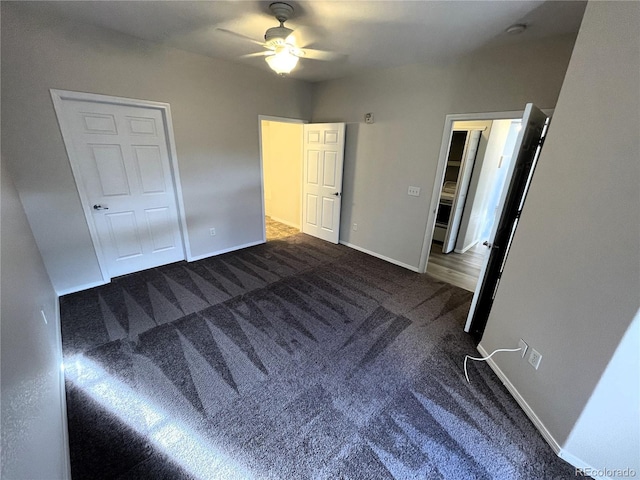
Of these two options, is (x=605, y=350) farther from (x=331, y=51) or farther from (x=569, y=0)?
(x=331, y=51)

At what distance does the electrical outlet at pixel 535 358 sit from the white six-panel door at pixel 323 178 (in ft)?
10.1

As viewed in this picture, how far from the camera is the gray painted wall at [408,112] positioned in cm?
235

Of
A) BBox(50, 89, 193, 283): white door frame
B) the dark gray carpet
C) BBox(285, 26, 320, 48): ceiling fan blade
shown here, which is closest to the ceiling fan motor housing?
BBox(285, 26, 320, 48): ceiling fan blade

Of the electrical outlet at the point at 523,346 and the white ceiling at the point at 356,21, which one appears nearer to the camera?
the electrical outlet at the point at 523,346

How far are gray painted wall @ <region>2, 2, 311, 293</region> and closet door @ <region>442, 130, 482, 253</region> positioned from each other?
2.76 m

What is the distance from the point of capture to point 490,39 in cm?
232

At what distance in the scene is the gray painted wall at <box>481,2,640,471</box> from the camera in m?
1.16

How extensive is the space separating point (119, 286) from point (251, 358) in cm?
206

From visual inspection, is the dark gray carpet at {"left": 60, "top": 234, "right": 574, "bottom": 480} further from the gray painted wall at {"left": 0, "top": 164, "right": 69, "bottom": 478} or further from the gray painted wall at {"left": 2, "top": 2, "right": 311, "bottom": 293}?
the gray painted wall at {"left": 2, "top": 2, "right": 311, "bottom": 293}

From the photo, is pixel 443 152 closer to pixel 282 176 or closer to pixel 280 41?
pixel 280 41

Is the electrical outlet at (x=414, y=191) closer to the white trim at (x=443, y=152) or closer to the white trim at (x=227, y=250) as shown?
the white trim at (x=443, y=152)

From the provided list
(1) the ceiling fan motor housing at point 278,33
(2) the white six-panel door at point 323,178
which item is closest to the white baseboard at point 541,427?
(2) the white six-panel door at point 323,178

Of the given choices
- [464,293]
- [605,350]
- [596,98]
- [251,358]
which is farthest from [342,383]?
[596,98]

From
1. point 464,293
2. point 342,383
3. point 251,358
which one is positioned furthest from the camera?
point 464,293
